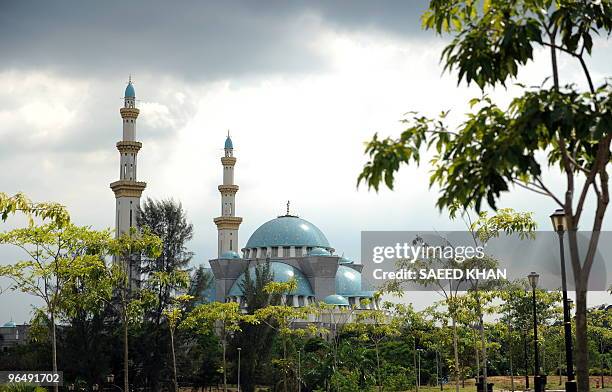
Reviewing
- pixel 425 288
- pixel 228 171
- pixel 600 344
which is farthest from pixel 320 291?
pixel 425 288

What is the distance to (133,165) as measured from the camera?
65125 mm

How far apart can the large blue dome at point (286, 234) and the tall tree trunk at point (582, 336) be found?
7311cm

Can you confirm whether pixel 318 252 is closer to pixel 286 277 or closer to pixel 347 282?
pixel 286 277

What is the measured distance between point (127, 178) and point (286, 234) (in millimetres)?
21775

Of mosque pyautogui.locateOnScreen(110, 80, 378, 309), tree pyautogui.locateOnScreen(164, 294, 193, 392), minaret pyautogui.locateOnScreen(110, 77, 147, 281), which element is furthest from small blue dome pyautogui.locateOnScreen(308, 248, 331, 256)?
tree pyautogui.locateOnScreen(164, 294, 193, 392)

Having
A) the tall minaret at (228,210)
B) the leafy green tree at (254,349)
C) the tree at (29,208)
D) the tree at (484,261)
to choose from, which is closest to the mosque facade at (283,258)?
the tall minaret at (228,210)

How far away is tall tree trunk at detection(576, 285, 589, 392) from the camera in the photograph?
26.0 feet

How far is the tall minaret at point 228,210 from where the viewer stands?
78438 millimetres

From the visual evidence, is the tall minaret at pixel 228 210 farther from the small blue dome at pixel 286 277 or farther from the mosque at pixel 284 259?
the small blue dome at pixel 286 277

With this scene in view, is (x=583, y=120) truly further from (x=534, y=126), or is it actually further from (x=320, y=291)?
(x=320, y=291)

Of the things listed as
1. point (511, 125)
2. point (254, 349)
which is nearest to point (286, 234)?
point (254, 349)

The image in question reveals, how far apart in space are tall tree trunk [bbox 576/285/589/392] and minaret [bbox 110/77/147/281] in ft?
190

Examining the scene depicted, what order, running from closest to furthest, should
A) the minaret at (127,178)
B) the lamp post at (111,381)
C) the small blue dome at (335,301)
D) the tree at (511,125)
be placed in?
1. the tree at (511,125)
2. the lamp post at (111,381)
3. the minaret at (127,178)
4. the small blue dome at (335,301)

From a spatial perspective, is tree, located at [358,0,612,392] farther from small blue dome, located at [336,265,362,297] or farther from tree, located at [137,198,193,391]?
small blue dome, located at [336,265,362,297]
